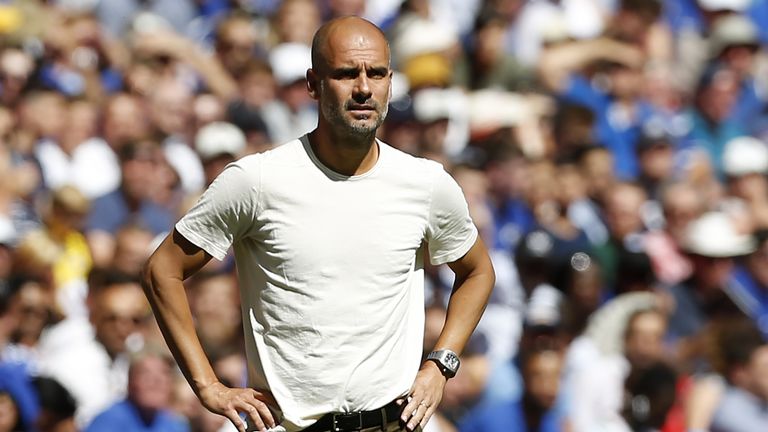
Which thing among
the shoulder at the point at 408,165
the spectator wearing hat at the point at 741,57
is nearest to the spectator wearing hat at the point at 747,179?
the spectator wearing hat at the point at 741,57

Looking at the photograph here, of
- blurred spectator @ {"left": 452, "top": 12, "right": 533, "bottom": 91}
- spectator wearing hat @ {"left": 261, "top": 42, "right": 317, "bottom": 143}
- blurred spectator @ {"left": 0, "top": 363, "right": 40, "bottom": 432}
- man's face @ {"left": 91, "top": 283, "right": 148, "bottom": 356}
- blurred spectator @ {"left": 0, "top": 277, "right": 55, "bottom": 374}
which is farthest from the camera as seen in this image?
blurred spectator @ {"left": 452, "top": 12, "right": 533, "bottom": 91}

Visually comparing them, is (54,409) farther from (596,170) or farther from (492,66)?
(492,66)

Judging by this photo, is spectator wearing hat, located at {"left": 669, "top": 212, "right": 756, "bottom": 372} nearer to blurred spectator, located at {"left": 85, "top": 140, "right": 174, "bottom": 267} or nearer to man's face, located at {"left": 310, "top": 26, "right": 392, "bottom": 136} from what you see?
blurred spectator, located at {"left": 85, "top": 140, "right": 174, "bottom": 267}

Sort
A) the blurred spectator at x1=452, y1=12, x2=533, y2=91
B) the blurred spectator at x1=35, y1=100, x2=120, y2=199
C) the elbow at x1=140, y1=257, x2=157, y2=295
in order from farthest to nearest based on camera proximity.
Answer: the blurred spectator at x1=452, y1=12, x2=533, y2=91
the blurred spectator at x1=35, y1=100, x2=120, y2=199
the elbow at x1=140, y1=257, x2=157, y2=295

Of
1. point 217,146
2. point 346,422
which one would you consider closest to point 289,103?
point 217,146

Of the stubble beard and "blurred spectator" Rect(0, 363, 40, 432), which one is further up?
the stubble beard

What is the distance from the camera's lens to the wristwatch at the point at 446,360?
4.80m

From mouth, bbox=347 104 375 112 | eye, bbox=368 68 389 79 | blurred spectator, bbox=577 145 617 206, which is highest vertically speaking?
eye, bbox=368 68 389 79

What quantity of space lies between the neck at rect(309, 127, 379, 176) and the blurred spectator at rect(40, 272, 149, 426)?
3.38 meters

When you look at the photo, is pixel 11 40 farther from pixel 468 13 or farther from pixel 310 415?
pixel 310 415

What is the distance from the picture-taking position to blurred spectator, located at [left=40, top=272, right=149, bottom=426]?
7.70m

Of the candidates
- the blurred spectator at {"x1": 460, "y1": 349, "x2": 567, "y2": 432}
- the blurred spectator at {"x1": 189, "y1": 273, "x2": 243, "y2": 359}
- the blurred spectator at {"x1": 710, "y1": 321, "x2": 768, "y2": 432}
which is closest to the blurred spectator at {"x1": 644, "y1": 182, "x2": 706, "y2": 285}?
the blurred spectator at {"x1": 710, "y1": 321, "x2": 768, "y2": 432}

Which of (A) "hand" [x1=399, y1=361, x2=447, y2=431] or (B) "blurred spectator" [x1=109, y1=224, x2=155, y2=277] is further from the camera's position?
(B) "blurred spectator" [x1=109, y1=224, x2=155, y2=277]

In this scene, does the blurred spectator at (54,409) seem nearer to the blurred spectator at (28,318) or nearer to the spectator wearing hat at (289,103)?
the blurred spectator at (28,318)
